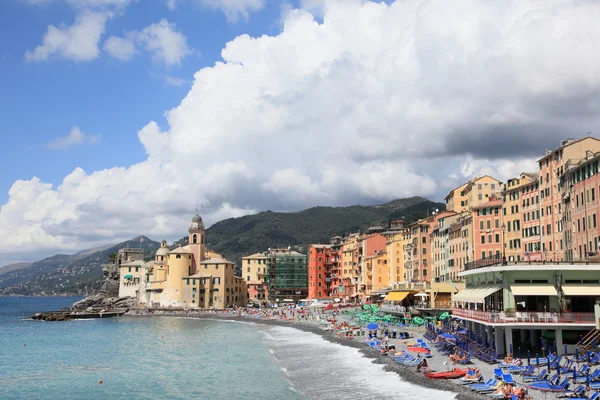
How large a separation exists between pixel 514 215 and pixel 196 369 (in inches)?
1883

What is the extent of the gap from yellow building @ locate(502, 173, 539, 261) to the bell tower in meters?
101

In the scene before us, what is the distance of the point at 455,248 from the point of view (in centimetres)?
9319

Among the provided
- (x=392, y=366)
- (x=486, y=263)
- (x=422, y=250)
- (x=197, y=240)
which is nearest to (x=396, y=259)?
(x=422, y=250)

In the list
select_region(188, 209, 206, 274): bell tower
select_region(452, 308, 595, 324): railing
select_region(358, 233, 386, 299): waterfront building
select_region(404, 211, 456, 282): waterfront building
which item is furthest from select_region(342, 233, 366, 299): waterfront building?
select_region(452, 308, 595, 324): railing

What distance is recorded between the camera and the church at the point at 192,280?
160 m

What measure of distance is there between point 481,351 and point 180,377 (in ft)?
85.9

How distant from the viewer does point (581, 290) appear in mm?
42906

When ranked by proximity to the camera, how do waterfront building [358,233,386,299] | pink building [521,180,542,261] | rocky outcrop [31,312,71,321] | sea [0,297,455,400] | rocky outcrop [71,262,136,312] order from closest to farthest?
sea [0,297,455,400] < pink building [521,180,542,261] < waterfront building [358,233,386,299] < rocky outcrop [31,312,71,321] < rocky outcrop [71,262,136,312]

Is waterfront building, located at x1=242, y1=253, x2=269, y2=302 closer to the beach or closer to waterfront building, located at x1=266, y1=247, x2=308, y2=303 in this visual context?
waterfront building, located at x1=266, y1=247, x2=308, y2=303

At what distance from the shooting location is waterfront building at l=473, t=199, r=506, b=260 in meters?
83.1

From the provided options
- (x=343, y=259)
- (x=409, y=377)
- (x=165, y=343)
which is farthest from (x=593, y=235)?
(x=343, y=259)

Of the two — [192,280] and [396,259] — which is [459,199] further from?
[192,280]

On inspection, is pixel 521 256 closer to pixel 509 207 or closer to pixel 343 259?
pixel 509 207

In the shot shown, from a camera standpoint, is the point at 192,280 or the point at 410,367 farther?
the point at 192,280
